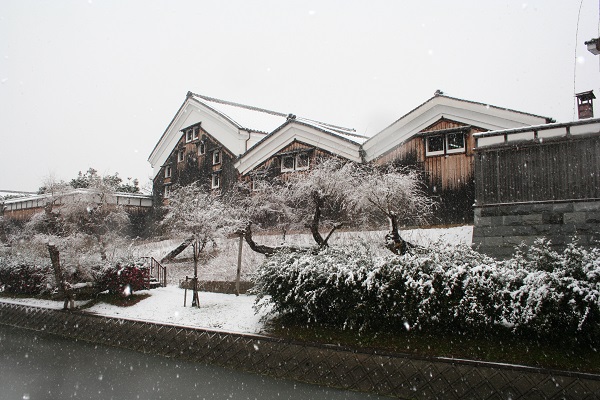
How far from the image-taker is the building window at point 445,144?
50.2 feet

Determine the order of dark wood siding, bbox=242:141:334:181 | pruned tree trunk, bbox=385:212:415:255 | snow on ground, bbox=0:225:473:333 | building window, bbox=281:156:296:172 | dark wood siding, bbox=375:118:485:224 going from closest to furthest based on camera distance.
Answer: snow on ground, bbox=0:225:473:333 < pruned tree trunk, bbox=385:212:415:255 < dark wood siding, bbox=375:118:485:224 < dark wood siding, bbox=242:141:334:181 < building window, bbox=281:156:296:172

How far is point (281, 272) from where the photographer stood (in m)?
9.64

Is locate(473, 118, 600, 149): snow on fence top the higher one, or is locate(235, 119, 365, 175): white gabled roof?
locate(235, 119, 365, 175): white gabled roof

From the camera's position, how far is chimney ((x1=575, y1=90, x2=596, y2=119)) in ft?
42.2

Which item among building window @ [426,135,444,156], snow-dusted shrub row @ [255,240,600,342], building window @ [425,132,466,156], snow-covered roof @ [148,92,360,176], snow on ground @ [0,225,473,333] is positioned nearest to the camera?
snow-dusted shrub row @ [255,240,600,342]

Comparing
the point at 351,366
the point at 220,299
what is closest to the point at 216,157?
the point at 220,299

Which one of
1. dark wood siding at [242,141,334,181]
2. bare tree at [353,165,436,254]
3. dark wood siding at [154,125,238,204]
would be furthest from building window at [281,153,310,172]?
dark wood siding at [154,125,238,204]

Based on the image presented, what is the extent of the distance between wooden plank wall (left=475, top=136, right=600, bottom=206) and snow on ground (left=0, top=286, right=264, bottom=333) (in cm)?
683

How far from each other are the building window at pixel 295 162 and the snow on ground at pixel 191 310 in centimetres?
740

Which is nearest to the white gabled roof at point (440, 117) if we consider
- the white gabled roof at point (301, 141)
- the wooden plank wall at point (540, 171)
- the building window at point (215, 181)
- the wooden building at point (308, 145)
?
the wooden building at point (308, 145)

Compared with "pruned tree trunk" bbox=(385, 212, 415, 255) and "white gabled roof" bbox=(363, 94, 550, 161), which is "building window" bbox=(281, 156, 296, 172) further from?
"pruned tree trunk" bbox=(385, 212, 415, 255)

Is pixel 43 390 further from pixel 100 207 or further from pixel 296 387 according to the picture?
pixel 100 207

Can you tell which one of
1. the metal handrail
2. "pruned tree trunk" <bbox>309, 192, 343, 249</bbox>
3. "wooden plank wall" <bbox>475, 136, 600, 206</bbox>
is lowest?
the metal handrail

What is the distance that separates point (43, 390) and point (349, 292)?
19.6 feet
